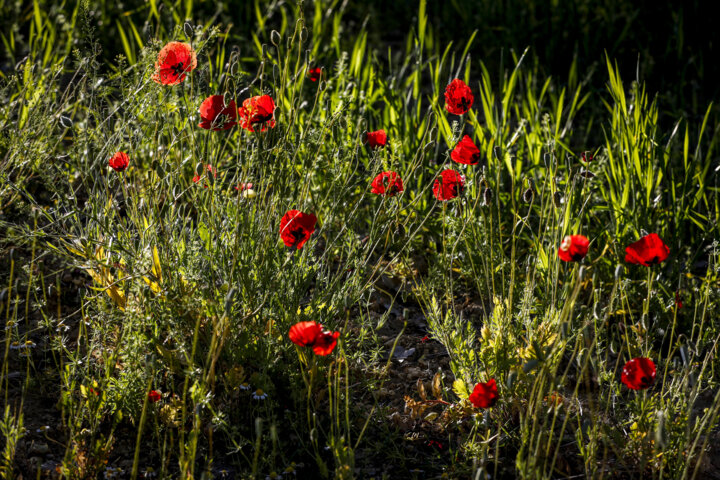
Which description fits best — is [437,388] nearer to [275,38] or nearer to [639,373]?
[639,373]

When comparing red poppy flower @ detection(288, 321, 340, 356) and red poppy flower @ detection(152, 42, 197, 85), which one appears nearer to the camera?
red poppy flower @ detection(288, 321, 340, 356)

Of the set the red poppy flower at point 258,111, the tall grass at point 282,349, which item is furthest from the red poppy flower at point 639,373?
the red poppy flower at point 258,111

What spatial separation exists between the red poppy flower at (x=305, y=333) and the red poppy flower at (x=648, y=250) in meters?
0.73

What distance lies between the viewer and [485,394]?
1517 millimetres

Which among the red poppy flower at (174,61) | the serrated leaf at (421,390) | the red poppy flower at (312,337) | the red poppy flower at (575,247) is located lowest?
the serrated leaf at (421,390)

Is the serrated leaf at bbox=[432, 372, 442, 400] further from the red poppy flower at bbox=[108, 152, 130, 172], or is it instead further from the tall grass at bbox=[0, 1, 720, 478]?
the red poppy flower at bbox=[108, 152, 130, 172]

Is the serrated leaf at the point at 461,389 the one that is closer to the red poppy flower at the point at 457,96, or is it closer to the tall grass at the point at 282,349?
the tall grass at the point at 282,349

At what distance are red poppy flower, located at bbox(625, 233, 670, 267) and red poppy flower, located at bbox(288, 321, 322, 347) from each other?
0.73 metres

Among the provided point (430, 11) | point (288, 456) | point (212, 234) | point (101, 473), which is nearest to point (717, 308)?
point (288, 456)

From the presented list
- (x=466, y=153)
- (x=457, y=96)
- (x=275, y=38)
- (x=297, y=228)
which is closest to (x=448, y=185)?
(x=466, y=153)

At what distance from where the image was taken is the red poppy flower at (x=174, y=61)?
177cm

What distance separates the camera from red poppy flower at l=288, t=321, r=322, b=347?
143 centimetres

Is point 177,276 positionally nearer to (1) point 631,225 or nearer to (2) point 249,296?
(2) point 249,296

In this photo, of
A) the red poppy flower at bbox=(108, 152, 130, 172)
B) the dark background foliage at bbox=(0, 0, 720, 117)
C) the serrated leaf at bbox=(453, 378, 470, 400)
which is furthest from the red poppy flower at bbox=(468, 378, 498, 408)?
the dark background foliage at bbox=(0, 0, 720, 117)
